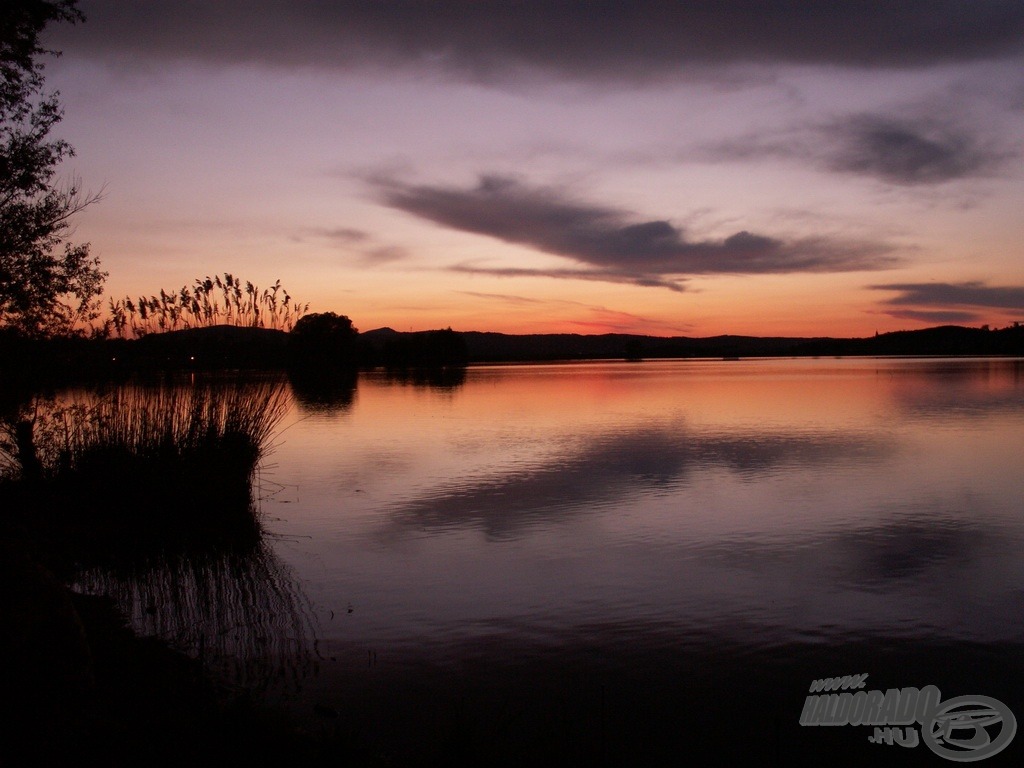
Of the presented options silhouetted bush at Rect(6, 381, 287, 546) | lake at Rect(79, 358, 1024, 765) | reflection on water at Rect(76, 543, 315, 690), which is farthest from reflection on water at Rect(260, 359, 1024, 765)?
silhouetted bush at Rect(6, 381, 287, 546)

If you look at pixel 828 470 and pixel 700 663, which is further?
pixel 828 470

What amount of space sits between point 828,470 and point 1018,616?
8.72 m

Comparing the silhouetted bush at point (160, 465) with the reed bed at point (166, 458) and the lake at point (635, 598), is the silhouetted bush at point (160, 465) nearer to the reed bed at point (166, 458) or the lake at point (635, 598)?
the reed bed at point (166, 458)

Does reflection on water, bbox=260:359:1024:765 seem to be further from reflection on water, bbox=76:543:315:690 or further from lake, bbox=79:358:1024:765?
reflection on water, bbox=76:543:315:690

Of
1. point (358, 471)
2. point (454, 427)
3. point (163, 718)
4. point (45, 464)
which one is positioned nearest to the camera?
point (163, 718)

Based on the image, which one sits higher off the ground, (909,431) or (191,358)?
(191,358)

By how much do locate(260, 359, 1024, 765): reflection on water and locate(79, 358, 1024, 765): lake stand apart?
0.03 meters

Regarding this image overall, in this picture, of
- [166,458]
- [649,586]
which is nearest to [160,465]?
[166,458]

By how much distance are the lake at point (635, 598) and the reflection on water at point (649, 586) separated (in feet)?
0.11

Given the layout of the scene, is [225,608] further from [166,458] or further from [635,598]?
[166,458]

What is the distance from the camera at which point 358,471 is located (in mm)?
17328

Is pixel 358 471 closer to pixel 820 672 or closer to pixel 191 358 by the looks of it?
pixel 191 358

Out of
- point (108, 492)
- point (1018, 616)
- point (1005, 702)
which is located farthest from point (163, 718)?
point (108, 492)

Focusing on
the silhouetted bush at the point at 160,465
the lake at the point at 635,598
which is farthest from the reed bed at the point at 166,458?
the lake at the point at 635,598
